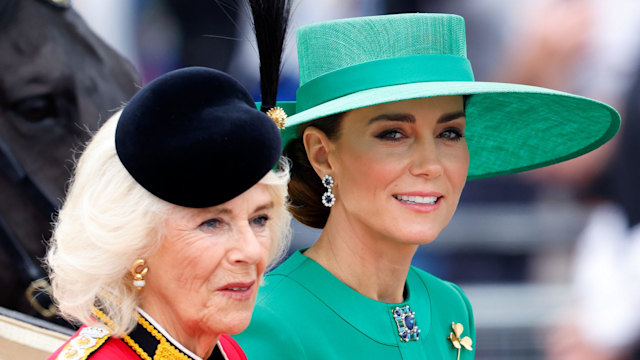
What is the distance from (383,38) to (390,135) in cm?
26

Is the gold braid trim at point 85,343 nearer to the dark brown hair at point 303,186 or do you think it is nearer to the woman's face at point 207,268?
the woman's face at point 207,268

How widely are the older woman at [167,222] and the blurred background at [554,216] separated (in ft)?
8.35

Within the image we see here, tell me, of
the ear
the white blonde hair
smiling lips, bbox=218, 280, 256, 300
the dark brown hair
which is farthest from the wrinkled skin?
smiling lips, bbox=218, 280, 256, 300

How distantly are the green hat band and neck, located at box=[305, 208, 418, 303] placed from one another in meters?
0.37

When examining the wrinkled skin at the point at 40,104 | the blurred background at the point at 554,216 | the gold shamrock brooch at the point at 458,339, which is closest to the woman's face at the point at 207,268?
the gold shamrock brooch at the point at 458,339

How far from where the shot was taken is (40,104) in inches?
130

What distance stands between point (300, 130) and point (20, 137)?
1510 mm

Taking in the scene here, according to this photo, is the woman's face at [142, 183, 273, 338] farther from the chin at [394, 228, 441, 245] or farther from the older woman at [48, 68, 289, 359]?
the chin at [394, 228, 441, 245]

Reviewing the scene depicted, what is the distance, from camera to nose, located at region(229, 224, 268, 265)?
165cm

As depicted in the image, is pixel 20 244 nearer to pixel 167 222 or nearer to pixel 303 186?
pixel 303 186

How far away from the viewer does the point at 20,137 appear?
10.8 ft

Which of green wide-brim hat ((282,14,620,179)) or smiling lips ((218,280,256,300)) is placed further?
green wide-brim hat ((282,14,620,179))

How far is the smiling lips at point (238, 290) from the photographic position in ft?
5.46

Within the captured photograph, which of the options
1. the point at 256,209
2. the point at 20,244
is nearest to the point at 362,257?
the point at 256,209
